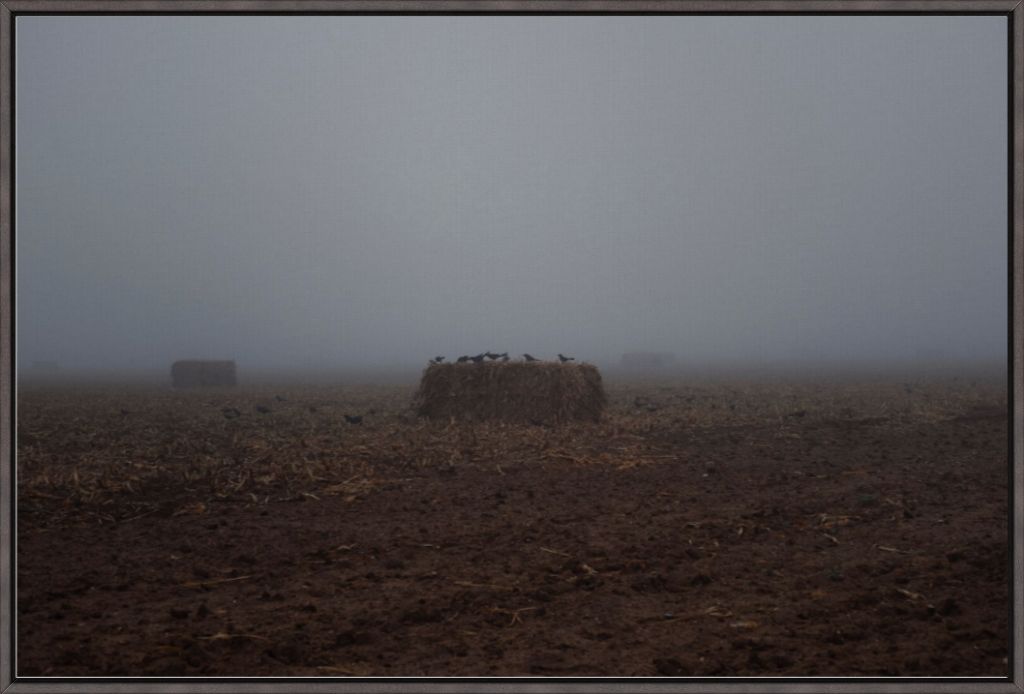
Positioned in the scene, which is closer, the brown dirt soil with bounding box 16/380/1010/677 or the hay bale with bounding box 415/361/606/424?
the brown dirt soil with bounding box 16/380/1010/677

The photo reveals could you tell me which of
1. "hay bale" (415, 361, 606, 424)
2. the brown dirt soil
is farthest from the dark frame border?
"hay bale" (415, 361, 606, 424)

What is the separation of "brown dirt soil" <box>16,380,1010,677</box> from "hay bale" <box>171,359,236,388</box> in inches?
705

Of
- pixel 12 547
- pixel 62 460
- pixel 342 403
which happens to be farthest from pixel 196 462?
pixel 342 403

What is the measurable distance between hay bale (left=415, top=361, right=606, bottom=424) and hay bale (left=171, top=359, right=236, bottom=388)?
1747 centimetres

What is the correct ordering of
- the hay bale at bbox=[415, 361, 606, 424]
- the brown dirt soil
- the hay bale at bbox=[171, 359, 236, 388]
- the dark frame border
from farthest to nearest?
the hay bale at bbox=[171, 359, 236, 388], the hay bale at bbox=[415, 361, 606, 424], the dark frame border, the brown dirt soil

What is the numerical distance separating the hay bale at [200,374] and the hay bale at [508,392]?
17475mm

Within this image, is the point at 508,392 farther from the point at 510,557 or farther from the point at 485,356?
the point at 510,557

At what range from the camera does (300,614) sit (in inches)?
160

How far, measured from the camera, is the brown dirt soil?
360 cm

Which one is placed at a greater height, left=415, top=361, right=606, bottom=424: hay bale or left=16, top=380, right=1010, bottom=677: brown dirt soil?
left=415, top=361, right=606, bottom=424: hay bale

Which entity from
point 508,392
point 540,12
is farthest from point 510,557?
point 508,392

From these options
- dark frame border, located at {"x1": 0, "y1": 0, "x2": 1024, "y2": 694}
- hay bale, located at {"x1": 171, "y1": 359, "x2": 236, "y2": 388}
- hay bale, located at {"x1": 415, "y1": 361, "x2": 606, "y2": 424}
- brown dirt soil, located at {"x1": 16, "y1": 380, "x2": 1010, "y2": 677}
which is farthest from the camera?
hay bale, located at {"x1": 171, "y1": 359, "x2": 236, "y2": 388}

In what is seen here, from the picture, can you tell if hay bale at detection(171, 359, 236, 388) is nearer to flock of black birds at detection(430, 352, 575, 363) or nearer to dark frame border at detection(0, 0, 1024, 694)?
flock of black birds at detection(430, 352, 575, 363)

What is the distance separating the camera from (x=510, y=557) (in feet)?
16.9
